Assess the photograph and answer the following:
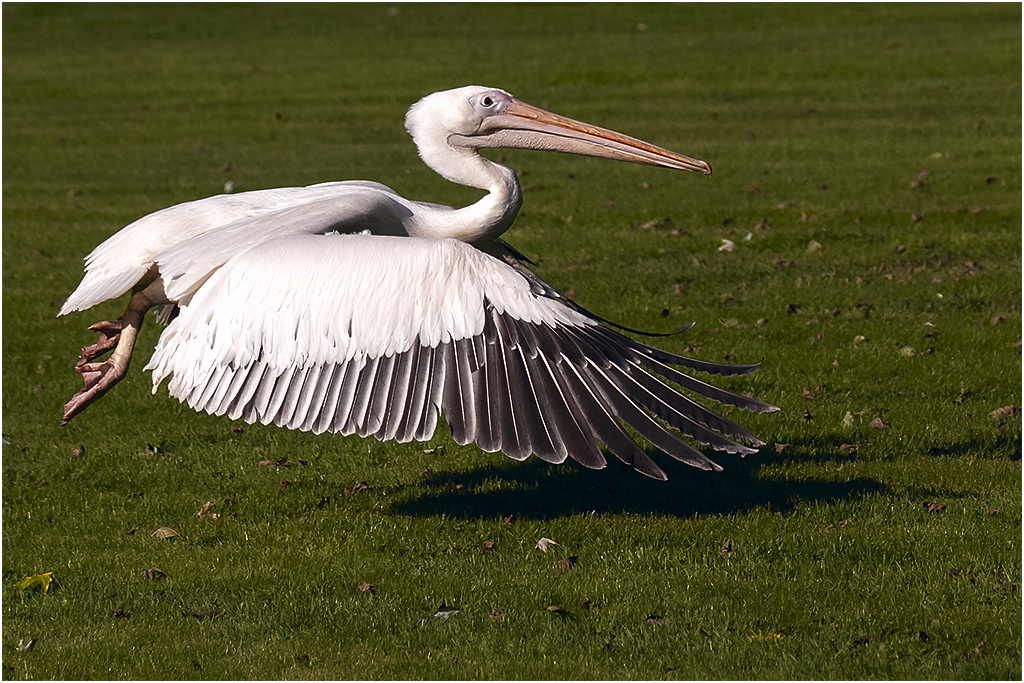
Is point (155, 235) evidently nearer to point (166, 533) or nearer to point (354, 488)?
point (166, 533)

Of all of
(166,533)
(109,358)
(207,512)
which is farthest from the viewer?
(207,512)

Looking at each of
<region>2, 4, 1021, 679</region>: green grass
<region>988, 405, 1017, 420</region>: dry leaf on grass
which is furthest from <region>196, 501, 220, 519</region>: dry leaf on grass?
<region>988, 405, 1017, 420</region>: dry leaf on grass

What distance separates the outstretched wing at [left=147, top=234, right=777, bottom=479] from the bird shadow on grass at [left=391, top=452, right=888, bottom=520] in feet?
3.80

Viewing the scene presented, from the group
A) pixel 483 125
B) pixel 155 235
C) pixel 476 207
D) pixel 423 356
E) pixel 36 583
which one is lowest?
pixel 36 583

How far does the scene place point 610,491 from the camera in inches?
266

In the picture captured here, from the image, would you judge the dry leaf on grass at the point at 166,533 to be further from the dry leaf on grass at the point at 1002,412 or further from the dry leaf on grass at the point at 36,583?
the dry leaf on grass at the point at 1002,412

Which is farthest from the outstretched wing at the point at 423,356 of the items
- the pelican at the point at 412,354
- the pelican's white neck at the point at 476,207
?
the pelican's white neck at the point at 476,207

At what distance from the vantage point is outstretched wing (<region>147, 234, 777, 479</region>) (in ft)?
17.6

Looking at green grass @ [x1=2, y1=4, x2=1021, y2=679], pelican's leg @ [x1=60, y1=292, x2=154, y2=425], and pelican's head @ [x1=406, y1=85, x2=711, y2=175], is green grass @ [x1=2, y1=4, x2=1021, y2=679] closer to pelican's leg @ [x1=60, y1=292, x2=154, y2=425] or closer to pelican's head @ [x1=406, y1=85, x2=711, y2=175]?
pelican's leg @ [x1=60, y1=292, x2=154, y2=425]

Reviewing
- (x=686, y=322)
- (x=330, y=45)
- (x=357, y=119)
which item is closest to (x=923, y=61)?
(x=357, y=119)

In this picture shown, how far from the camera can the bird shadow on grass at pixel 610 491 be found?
650cm

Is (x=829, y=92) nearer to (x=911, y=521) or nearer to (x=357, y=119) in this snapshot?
(x=357, y=119)

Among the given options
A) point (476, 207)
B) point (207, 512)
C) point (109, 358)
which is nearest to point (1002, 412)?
point (476, 207)

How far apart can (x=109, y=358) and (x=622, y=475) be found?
276cm
